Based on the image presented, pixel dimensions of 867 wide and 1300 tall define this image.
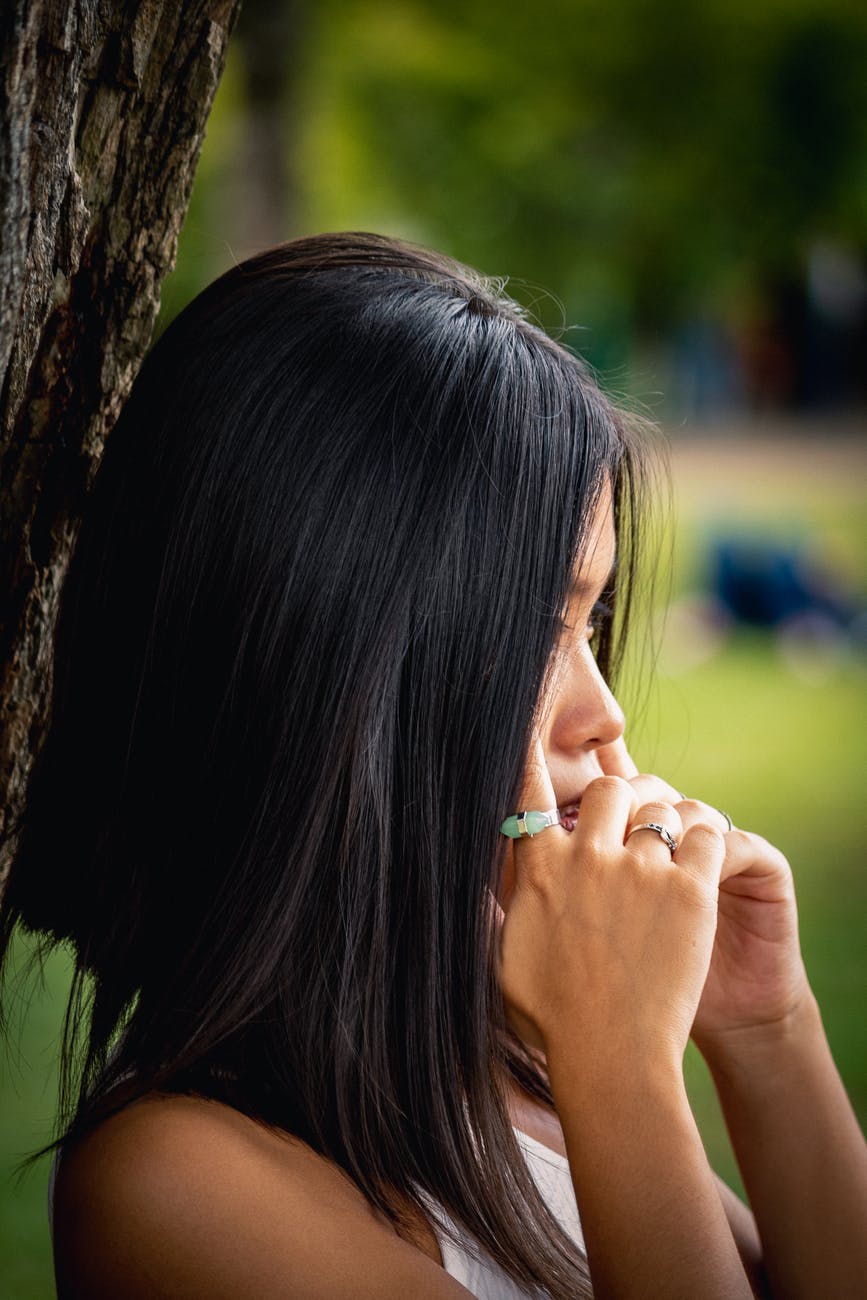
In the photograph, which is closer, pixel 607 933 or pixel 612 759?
pixel 607 933

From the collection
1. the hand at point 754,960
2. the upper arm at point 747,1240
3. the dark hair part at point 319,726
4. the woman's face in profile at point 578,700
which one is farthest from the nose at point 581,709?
the upper arm at point 747,1240

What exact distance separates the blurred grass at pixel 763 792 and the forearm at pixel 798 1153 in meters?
0.70

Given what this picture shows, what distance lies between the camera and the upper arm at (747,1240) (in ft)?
6.55

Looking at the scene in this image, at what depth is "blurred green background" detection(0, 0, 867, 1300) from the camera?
8719mm

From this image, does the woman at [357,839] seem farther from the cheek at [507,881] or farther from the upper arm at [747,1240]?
the upper arm at [747,1240]

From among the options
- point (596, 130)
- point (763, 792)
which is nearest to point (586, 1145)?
point (763, 792)

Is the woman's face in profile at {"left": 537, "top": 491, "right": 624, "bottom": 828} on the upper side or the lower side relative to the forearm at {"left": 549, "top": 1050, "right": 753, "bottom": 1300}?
upper

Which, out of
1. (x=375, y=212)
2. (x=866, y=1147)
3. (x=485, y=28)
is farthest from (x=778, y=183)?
(x=866, y=1147)

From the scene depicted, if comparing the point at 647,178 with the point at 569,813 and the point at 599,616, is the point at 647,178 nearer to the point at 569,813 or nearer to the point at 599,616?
the point at 599,616

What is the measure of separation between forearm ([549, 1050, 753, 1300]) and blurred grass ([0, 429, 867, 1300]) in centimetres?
89

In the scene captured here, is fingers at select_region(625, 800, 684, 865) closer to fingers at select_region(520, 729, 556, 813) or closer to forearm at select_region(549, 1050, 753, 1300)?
fingers at select_region(520, 729, 556, 813)

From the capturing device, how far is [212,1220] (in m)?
1.41

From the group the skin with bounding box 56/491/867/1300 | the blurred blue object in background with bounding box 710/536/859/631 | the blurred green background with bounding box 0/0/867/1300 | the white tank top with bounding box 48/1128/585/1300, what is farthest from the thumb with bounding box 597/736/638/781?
the blurred blue object in background with bounding box 710/536/859/631

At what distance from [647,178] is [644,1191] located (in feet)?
38.8
